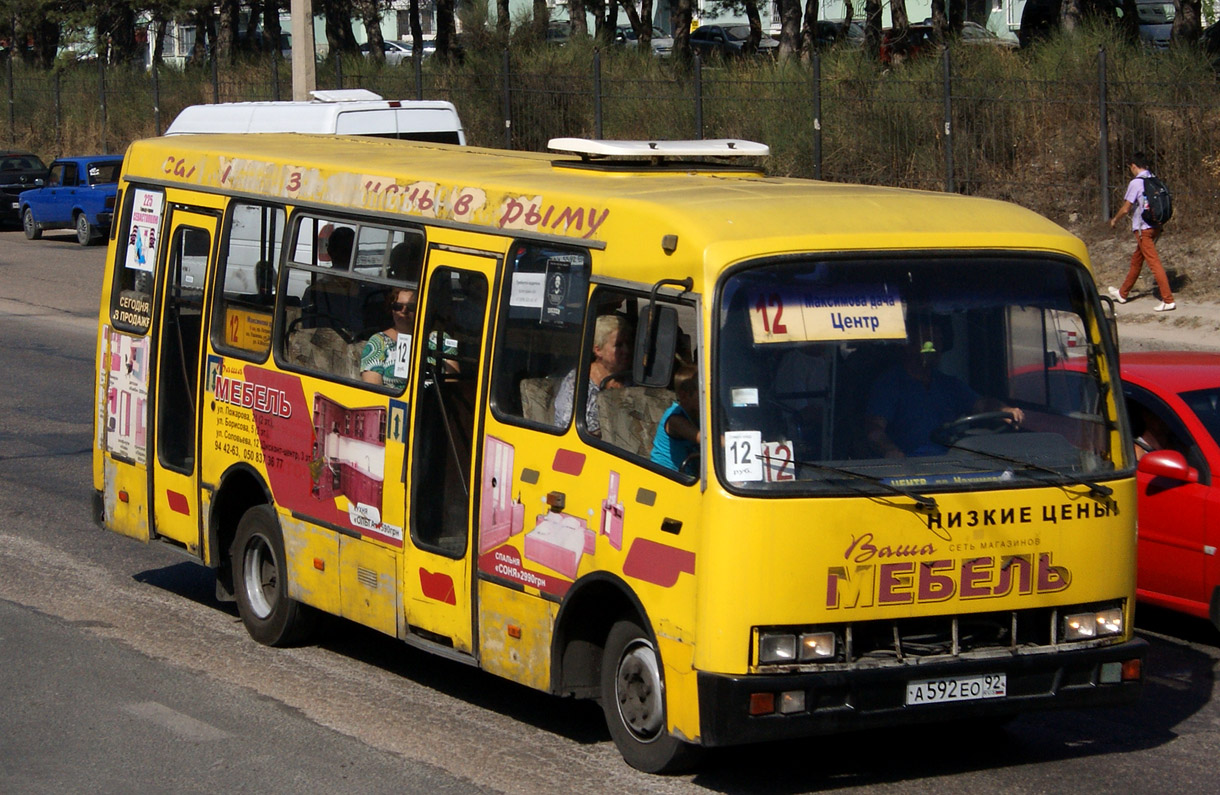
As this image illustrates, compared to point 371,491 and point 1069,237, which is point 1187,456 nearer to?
point 1069,237

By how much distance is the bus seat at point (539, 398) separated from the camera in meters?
6.91

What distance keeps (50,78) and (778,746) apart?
150ft

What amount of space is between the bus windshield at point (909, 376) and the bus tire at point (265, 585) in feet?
11.6

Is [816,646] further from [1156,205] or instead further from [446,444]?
[1156,205]

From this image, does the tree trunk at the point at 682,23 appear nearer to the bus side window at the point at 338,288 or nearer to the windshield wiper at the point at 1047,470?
the bus side window at the point at 338,288

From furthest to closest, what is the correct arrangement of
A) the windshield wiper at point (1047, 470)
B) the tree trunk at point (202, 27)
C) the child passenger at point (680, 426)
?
the tree trunk at point (202, 27)
the windshield wiper at point (1047, 470)
the child passenger at point (680, 426)

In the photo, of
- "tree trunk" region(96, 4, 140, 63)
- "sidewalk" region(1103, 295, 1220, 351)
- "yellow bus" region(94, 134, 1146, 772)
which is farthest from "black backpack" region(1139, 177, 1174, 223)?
"tree trunk" region(96, 4, 140, 63)

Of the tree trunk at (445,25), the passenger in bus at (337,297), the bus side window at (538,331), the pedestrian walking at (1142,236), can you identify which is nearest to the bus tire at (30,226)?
the tree trunk at (445,25)

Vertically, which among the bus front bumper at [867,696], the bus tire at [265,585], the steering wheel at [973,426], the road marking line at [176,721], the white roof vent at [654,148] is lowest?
the road marking line at [176,721]

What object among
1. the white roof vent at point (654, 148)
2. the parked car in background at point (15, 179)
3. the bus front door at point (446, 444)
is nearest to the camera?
the bus front door at point (446, 444)

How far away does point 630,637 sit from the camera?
650 cm

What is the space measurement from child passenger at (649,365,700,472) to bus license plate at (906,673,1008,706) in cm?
116

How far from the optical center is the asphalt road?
6.54 metres

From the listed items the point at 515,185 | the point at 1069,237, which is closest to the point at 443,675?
the point at 515,185
